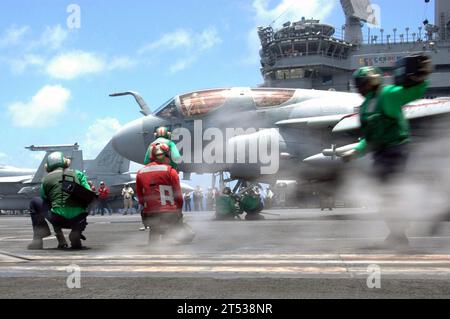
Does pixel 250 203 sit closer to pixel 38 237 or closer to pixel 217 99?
pixel 217 99

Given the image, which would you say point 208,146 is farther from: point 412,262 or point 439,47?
point 439,47

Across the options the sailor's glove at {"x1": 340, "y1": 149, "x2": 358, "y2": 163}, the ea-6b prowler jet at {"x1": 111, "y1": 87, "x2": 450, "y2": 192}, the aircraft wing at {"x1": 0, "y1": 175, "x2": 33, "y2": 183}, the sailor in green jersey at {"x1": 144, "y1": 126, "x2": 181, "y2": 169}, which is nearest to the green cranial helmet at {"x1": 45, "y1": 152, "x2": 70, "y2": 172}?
the sailor in green jersey at {"x1": 144, "y1": 126, "x2": 181, "y2": 169}

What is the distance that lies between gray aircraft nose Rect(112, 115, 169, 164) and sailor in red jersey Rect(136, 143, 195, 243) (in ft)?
32.7

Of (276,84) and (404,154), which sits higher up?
(276,84)

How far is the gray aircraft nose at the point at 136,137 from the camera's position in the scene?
15938 mm

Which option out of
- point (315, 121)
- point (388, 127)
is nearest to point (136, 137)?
point (315, 121)

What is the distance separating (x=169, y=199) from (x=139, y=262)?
147cm

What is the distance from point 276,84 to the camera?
56.8 m

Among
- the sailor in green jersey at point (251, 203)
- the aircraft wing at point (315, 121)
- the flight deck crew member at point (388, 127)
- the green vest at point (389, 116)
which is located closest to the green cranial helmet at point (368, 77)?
the flight deck crew member at point (388, 127)

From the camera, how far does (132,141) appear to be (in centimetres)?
1617

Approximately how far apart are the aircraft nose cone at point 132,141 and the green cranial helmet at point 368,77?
11.8 metres

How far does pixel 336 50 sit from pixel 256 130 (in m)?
43.8
